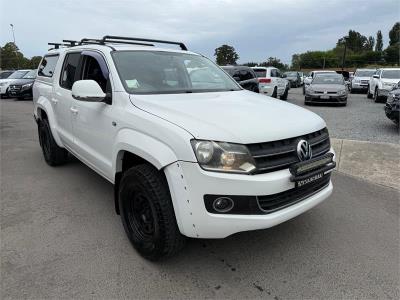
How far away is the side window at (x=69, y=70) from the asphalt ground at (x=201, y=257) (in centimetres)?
146

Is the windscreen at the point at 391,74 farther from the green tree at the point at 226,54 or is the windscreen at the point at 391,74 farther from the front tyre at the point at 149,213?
the green tree at the point at 226,54

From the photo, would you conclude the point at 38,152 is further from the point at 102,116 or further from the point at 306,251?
the point at 306,251

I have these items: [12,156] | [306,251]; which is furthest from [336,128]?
[12,156]

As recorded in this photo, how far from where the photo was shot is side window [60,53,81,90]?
15.1 feet

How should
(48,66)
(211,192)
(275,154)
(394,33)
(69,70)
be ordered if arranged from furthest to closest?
(394,33) < (48,66) < (69,70) < (275,154) < (211,192)

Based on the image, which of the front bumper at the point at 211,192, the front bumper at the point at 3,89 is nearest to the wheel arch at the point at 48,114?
the front bumper at the point at 211,192

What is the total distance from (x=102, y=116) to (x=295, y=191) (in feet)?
6.47

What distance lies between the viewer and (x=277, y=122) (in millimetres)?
2895

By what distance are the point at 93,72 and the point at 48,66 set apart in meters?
2.15

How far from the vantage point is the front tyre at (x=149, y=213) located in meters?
2.74

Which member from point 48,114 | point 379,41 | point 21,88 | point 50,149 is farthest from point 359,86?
point 379,41

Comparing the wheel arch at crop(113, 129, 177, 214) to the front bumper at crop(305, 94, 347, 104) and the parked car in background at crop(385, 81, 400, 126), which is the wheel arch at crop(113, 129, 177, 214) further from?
the front bumper at crop(305, 94, 347, 104)

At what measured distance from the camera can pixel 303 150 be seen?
289cm

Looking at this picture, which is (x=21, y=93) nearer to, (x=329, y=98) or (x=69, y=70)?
(x=329, y=98)
